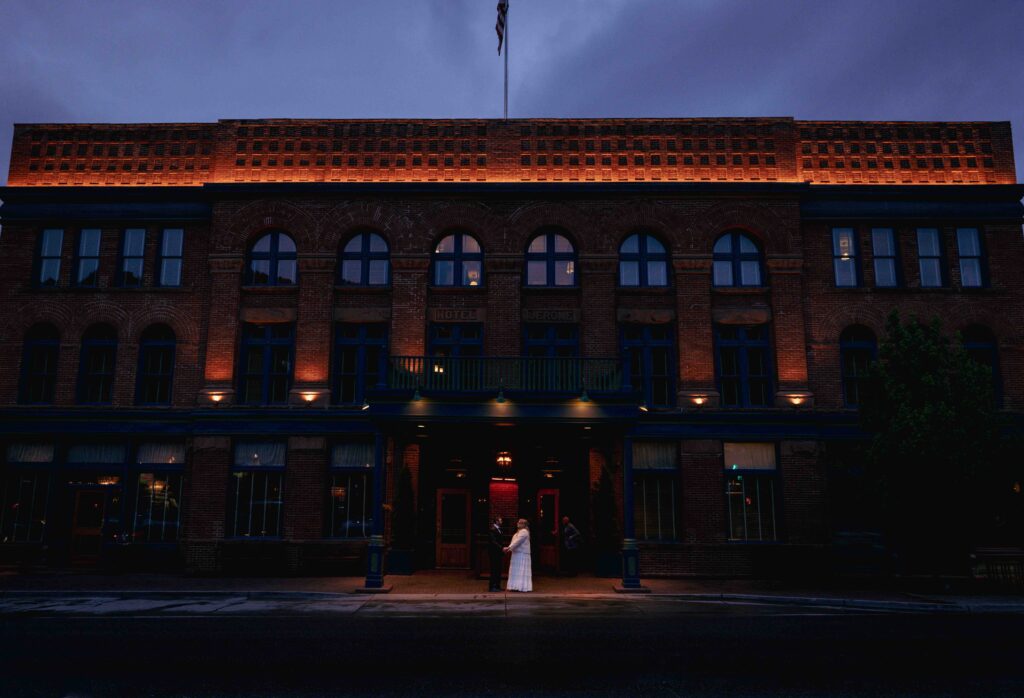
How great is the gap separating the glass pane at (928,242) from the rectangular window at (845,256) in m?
2.09

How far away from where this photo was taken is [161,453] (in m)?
21.7

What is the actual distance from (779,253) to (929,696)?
16.3 metres

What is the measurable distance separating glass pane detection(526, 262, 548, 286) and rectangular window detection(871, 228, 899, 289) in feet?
34.2

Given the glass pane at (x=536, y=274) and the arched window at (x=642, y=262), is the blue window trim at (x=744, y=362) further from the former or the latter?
the glass pane at (x=536, y=274)

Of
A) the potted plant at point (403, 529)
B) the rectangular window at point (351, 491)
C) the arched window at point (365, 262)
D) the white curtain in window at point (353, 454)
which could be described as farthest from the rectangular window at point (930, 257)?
the rectangular window at point (351, 491)

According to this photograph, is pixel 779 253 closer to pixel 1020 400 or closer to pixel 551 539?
pixel 1020 400

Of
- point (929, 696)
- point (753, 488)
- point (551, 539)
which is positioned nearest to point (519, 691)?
point (929, 696)

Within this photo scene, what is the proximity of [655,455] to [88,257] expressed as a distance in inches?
751

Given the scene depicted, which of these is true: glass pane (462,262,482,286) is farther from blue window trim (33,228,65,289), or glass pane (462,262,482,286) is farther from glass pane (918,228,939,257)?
glass pane (918,228,939,257)

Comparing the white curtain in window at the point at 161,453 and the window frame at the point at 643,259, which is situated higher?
the window frame at the point at 643,259

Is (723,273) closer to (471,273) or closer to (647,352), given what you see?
(647,352)

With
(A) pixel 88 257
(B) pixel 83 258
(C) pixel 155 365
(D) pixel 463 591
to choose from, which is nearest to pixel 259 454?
(C) pixel 155 365

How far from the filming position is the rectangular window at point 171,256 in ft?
74.4

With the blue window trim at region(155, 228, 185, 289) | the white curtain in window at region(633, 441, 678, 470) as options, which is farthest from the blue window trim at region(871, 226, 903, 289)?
the blue window trim at region(155, 228, 185, 289)
